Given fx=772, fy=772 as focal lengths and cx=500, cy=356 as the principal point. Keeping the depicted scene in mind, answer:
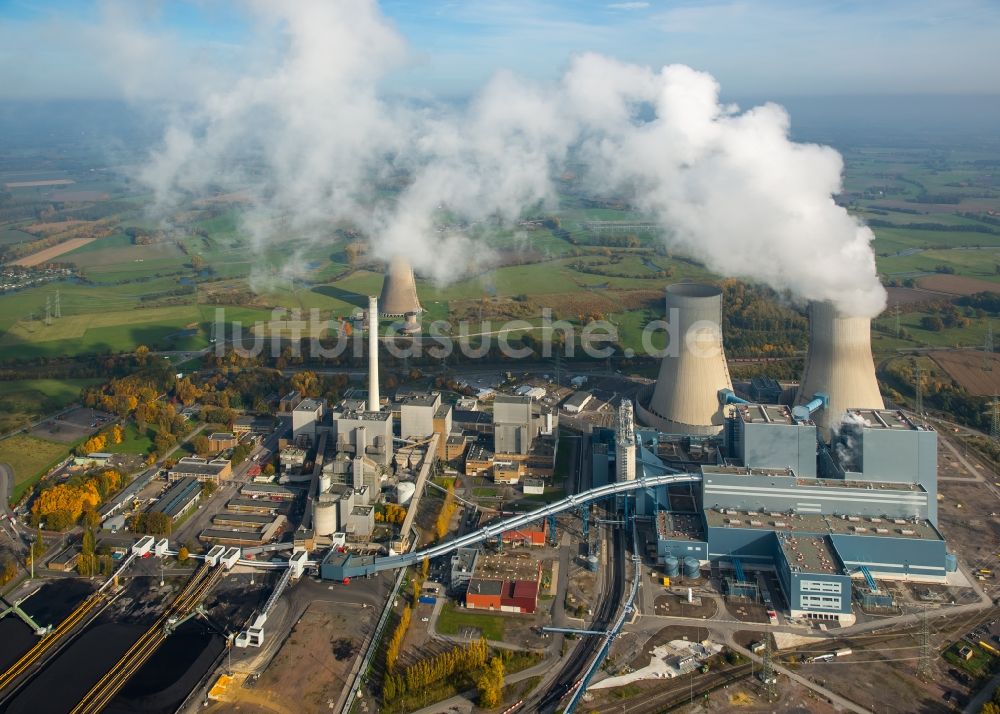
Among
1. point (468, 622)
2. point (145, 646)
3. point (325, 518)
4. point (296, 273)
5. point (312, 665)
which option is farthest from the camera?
point (296, 273)

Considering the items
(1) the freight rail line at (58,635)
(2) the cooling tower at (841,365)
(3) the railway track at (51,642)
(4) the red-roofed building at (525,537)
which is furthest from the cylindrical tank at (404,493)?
(2) the cooling tower at (841,365)

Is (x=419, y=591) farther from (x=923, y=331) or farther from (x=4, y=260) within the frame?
(x=4, y=260)

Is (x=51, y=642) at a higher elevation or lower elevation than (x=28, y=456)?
lower

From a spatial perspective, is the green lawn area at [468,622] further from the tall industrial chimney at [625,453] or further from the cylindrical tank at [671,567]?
the tall industrial chimney at [625,453]

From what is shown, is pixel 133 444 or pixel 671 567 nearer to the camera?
pixel 671 567

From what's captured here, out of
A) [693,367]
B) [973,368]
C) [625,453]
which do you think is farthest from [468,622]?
[973,368]

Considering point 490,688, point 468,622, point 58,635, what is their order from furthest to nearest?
point 468,622 → point 58,635 → point 490,688

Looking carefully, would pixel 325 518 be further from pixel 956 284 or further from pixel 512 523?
pixel 956 284
